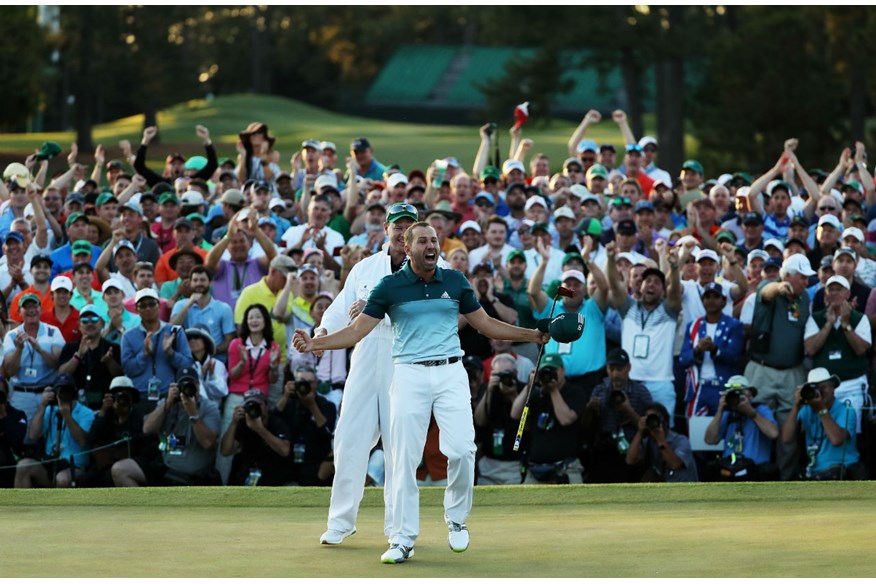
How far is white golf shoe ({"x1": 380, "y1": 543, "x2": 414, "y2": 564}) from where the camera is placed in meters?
9.12

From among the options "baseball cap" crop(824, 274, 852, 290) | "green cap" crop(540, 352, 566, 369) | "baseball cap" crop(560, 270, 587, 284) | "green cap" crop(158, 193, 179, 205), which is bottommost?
"green cap" crop(540, 352, 566, 369)

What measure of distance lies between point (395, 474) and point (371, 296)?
1018 millimetres

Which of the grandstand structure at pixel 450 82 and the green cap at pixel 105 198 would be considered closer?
the green cap at pixel 105 198

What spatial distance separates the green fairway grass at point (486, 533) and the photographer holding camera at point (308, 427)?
2.36 meters

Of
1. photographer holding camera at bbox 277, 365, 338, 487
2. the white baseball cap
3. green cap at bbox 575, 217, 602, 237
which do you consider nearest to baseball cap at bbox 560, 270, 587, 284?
green cap at bbox 575, 217, 602, 237

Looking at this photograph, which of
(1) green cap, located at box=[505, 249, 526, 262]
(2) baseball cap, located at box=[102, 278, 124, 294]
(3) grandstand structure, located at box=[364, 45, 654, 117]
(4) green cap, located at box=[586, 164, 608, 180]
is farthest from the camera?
(3) grandstand structure, located at box=[364, 45, 654, 117]

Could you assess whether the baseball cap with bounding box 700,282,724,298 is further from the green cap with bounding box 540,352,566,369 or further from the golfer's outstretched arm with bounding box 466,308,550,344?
the golfer's outstretched arm with bounding box 466,308,550,344

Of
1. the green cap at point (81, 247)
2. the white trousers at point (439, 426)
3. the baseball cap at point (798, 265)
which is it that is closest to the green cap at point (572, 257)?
the baseball cap at point (798, 265)

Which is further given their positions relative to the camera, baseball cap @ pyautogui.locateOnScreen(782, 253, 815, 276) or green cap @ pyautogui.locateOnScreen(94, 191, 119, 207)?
green cap @ pyautogui.locateOnScreen(94, 191, 119, 207)

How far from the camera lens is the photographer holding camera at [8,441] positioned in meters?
14.4

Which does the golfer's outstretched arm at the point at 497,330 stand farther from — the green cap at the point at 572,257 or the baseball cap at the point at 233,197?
the baseball cap at the point at 233,197

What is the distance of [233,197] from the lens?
18000 millimetres

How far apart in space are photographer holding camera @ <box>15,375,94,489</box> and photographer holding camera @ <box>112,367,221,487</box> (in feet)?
1.51

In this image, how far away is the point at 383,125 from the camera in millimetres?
62812
